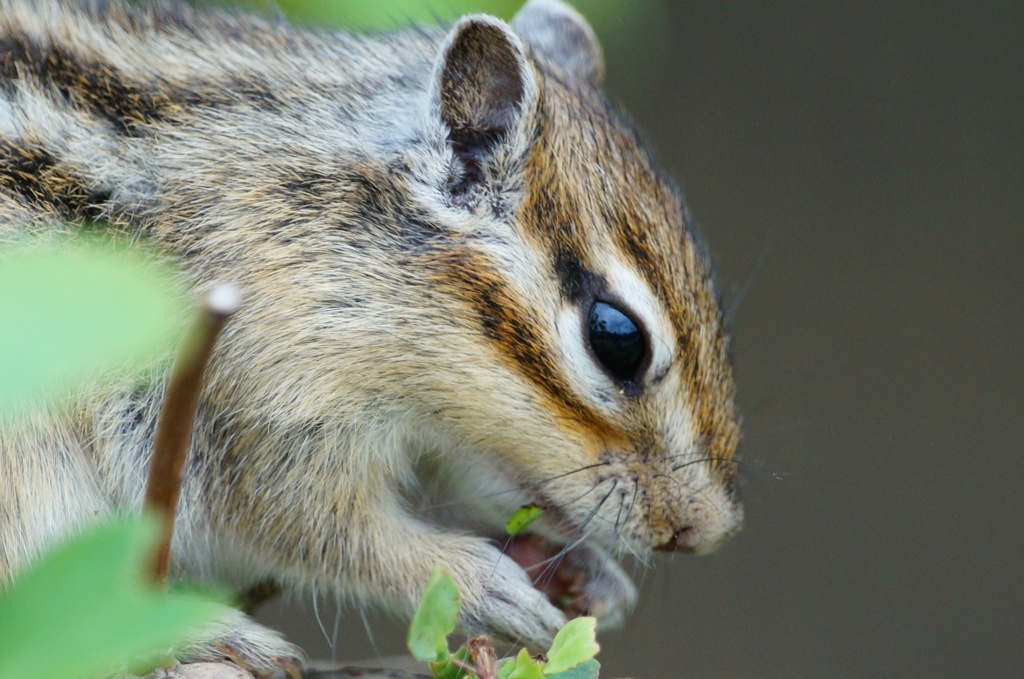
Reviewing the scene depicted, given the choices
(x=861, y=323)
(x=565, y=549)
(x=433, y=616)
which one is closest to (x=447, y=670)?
(x=433, y=616)

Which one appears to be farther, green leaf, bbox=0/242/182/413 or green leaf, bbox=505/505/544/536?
green leaf, bbox=505/505/544/536

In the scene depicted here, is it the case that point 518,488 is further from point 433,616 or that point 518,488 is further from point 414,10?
point 414,10

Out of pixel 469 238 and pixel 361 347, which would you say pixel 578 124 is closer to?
pixel 469 238

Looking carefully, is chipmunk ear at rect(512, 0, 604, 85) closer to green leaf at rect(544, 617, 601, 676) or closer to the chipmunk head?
the chipmunk head

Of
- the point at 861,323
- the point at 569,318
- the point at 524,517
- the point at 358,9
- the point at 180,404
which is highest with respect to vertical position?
the point at 358,9

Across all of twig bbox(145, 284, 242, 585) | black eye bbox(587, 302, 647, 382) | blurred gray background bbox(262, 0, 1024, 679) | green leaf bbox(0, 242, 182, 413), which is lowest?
blurred gray background bbox(262, 0, 1024, 679)

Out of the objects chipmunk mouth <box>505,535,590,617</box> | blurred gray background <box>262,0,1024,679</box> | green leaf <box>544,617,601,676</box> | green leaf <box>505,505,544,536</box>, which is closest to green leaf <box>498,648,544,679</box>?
green leaf <box>544,617,601,676</box>
